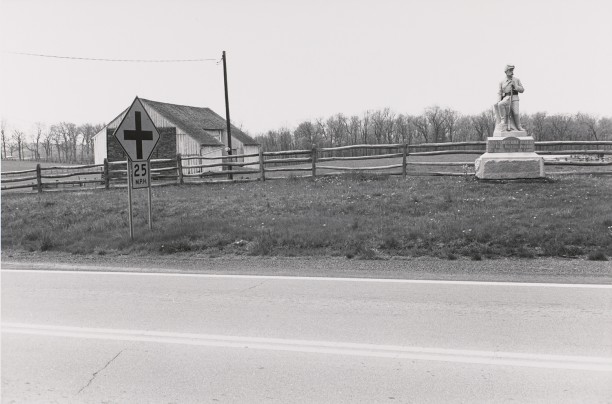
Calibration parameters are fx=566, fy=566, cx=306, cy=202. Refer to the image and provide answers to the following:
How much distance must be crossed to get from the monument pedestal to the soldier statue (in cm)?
25

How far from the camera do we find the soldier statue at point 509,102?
53.2 feet

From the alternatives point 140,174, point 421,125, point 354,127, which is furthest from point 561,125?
point 140,174

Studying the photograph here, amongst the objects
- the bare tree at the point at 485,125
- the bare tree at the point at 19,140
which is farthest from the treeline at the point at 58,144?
the bare tree at the point at 485,125

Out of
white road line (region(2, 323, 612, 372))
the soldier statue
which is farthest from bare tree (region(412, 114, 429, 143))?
white road line (region(2, 323, 612, 372))

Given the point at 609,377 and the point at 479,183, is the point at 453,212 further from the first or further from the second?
the point at 609,377

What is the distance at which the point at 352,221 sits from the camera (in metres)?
12.1

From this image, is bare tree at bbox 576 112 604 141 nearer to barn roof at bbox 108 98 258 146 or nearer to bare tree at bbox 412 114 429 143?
bare tree at bbox 412 114 429 143

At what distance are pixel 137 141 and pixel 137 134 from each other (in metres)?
0.15

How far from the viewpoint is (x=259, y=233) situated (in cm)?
1140

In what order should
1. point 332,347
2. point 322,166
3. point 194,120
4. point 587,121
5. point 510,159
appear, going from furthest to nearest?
point 587,121, point 194,120, point 322,166, point 510,159, point 332,347

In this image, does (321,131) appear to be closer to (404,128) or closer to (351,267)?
(404,128)


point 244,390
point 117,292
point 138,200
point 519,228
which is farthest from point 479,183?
point 244,390

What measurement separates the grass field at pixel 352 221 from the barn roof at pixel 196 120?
26.7m

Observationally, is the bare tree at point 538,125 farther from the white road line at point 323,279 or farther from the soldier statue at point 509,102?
the white road line at point 323,279
